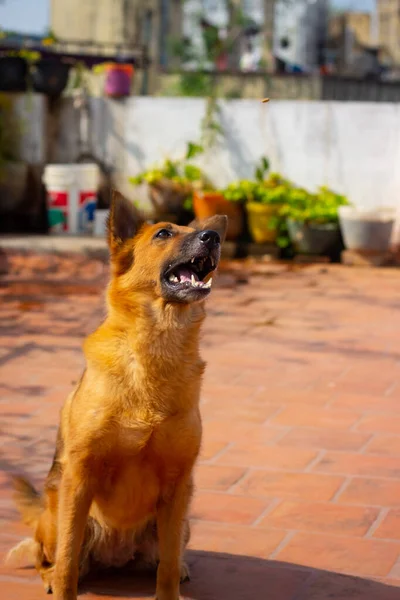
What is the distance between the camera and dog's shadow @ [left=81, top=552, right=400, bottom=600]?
11.6 feet

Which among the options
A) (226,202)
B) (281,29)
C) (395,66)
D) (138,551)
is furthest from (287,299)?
(395,66)

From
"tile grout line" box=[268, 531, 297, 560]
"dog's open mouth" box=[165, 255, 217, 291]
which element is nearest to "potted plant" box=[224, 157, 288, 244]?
"tile grout line" box=[268, 531, 297, 560]

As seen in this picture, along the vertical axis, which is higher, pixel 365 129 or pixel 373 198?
pixel 365 129

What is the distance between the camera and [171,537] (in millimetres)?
3322

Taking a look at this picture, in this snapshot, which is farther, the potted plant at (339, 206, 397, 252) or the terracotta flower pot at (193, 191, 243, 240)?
the terracotta flower pot at (193, 191, 243, 240)

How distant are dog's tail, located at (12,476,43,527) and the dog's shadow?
1.02 ft

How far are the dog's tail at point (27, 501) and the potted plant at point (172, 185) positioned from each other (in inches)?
331

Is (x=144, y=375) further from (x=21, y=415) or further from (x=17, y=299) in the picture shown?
(x=17, y=299)

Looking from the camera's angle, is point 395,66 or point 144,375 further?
point 395,66

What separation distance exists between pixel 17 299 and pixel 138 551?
19.0 feet

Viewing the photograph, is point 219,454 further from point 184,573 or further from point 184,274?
point 184,274

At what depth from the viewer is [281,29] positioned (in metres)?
26.4

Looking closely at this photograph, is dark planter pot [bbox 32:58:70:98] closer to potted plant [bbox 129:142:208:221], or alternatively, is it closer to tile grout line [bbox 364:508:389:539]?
potted plant [bbox 129:142:208:221]

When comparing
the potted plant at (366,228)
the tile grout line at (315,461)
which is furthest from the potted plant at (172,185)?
the tile grout line at (315,461)
